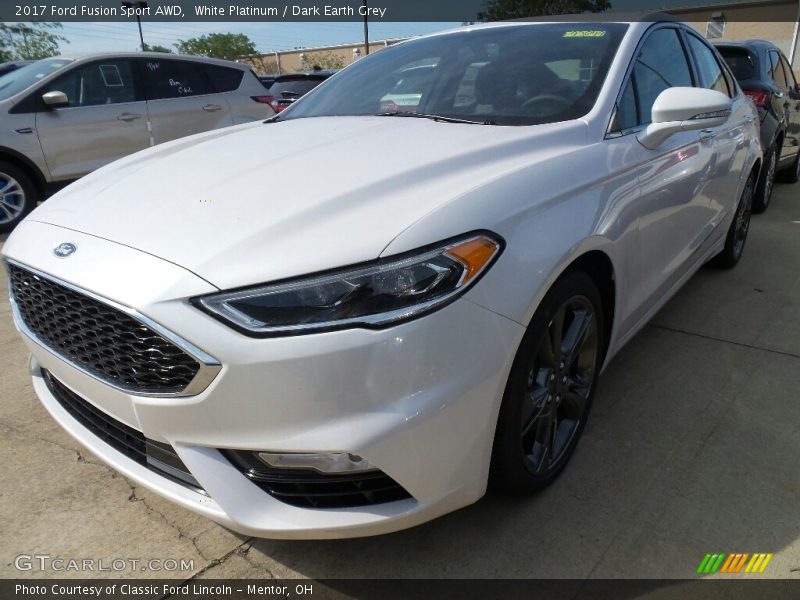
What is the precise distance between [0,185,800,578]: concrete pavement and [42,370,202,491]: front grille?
1.27 feet

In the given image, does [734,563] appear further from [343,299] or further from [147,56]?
[147,56]

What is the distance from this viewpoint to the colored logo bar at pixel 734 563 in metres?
1.80

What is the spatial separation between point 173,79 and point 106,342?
5998 mm

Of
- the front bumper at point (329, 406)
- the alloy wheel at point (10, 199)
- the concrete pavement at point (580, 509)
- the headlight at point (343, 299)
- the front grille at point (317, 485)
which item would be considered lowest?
the concrete pavement at point (580, 509)

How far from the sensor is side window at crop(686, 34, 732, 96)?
3445 mm

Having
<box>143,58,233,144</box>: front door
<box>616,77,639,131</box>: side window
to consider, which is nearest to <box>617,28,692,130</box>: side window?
<box>616,77,639,131</box>: side window

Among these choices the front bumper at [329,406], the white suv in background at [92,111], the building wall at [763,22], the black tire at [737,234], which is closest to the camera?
the front bumper at [329,406]

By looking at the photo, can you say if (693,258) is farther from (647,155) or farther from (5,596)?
(5,596)

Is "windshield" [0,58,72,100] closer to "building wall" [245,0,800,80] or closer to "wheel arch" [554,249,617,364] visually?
"wheel arch" [554,249,617,364]

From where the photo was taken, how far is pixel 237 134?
8.57ft

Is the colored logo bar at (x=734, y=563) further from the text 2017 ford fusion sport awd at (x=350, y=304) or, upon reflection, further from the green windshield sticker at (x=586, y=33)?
the green windshield sticker at (x=586, y=33)

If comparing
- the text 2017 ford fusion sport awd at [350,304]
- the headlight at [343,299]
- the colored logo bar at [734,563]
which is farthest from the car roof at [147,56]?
the colored logo bar at [734,563]

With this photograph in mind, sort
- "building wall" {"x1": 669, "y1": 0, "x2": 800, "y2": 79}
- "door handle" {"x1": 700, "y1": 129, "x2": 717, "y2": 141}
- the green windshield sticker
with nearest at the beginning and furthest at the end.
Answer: the green windshield sticker → "door handle" {"x1": 700, "y1": 129, "x2": 717, "y2": 141} → "building wall" {"x1": 669, "y1": 0, "x2": 800, "y2": 79}

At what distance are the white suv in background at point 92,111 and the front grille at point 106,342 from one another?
4.65m
